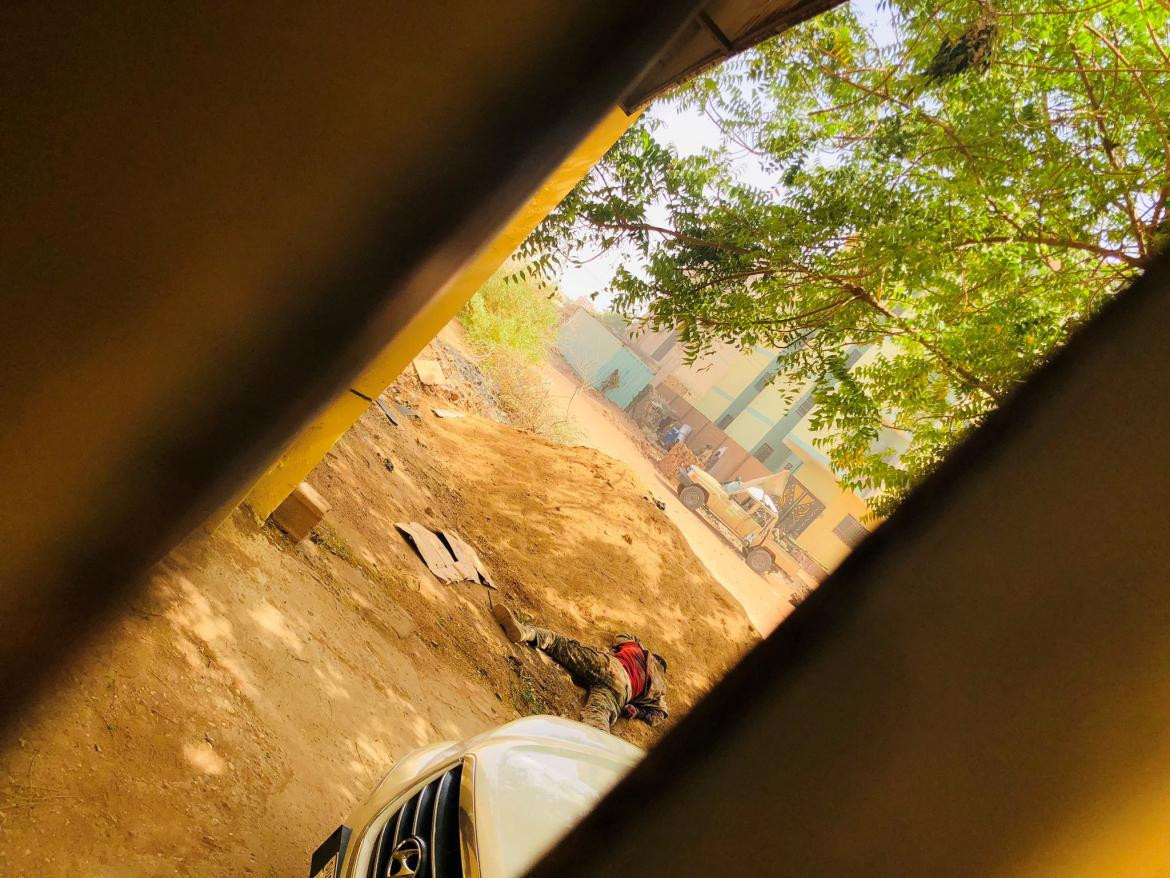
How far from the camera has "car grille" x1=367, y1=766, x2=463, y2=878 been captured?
2027 millimetres

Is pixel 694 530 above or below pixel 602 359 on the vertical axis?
below

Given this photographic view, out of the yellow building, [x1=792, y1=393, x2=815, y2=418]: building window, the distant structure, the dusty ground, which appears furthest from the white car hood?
[x1=792, y1=393, x2=815, y2=418]: building window

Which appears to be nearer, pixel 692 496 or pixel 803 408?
pixel 692 496

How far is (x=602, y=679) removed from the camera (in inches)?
309

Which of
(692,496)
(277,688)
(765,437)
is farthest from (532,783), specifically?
(765,437)

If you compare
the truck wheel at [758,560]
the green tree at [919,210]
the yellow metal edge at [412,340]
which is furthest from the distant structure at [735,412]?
the yellow metal edge at [412,340]

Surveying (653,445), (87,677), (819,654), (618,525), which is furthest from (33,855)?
(653,445)

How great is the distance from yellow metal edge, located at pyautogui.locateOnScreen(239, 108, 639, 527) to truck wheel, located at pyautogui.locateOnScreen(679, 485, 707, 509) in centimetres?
1844

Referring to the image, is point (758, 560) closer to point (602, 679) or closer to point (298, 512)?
point (602, 679)

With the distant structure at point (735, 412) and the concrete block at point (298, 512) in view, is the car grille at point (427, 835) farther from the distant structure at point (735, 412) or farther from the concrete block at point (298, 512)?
the distant structure at point (735, 412)

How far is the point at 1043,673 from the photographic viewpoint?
82 cm

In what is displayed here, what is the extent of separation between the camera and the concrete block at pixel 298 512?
5328mm

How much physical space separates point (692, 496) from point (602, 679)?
15037mm

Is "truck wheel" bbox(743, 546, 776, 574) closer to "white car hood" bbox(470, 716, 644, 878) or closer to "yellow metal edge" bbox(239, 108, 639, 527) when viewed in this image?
"yellow metal edge" bbox(239, 108, 639, 527)
